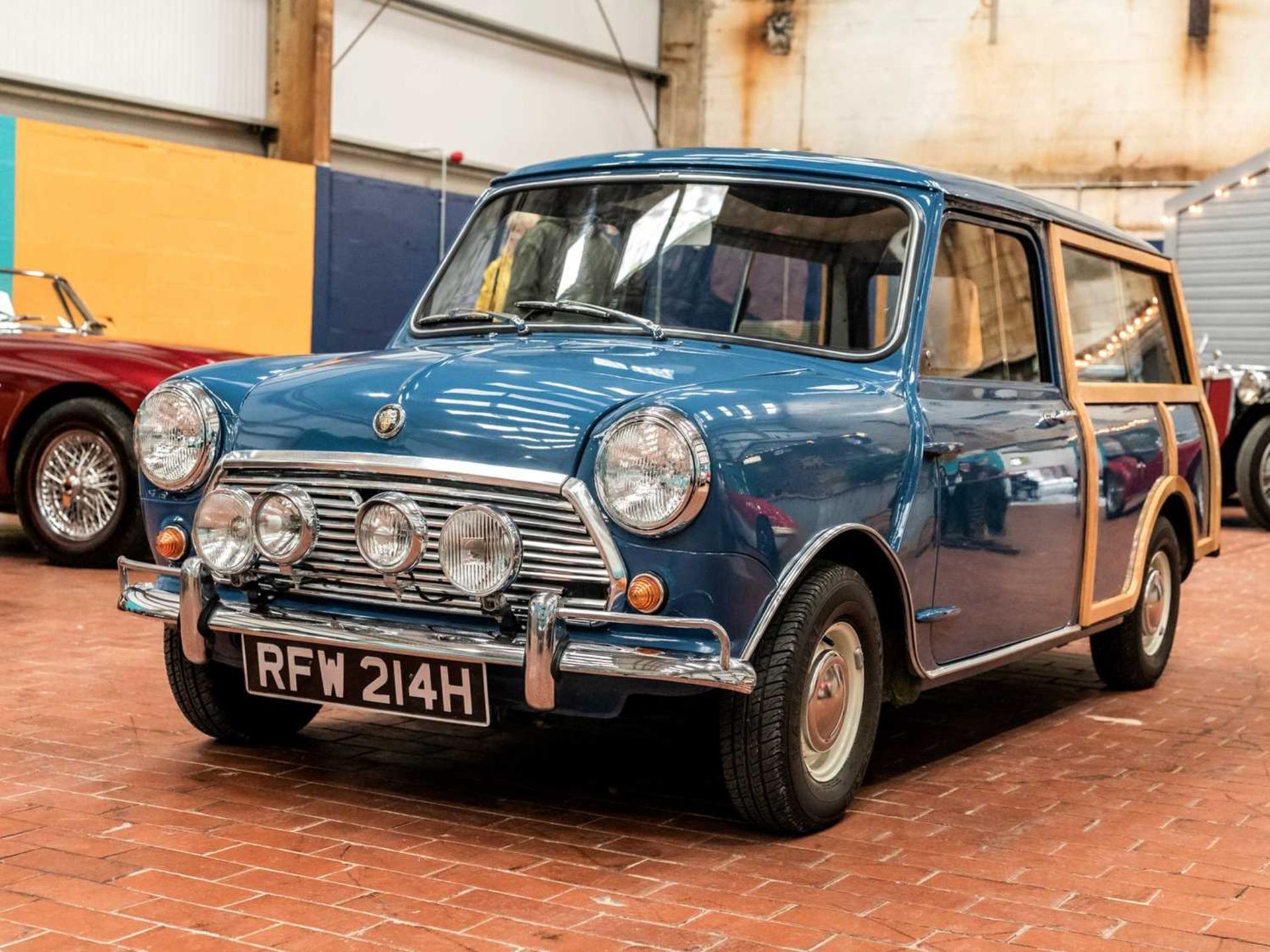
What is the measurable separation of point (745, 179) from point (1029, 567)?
1.41 metres

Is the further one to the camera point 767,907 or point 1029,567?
point 1029,567

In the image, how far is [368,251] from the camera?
62.3 feet

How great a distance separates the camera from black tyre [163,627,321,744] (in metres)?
4.63

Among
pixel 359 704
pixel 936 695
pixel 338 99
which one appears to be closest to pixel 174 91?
pixel 338 99

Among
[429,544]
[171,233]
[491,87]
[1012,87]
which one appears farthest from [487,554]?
[1012,87]

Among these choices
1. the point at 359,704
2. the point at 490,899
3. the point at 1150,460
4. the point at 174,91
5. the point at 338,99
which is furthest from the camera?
the point at 338,99

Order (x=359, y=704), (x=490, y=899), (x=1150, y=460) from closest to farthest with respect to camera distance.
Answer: (x=490, y=899) < (x=359, y=704) < (x=1150, y=460)

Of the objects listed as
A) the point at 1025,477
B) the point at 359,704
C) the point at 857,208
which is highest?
the point at 857,208

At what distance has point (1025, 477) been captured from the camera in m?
4.99

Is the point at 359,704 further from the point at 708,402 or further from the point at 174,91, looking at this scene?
the point at 174,91

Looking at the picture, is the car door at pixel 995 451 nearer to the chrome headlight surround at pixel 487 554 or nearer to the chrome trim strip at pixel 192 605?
the chrome headlight surround at pixel 487 554

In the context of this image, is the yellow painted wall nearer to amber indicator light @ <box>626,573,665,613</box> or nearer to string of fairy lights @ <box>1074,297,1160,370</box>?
string of fairy lights @ <box>1074,297,1160,370</box>

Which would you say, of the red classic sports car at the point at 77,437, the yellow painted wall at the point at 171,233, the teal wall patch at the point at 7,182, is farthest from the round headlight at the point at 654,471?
the yellow painted wall at the point at 171,233

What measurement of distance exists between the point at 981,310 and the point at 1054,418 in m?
0.48
